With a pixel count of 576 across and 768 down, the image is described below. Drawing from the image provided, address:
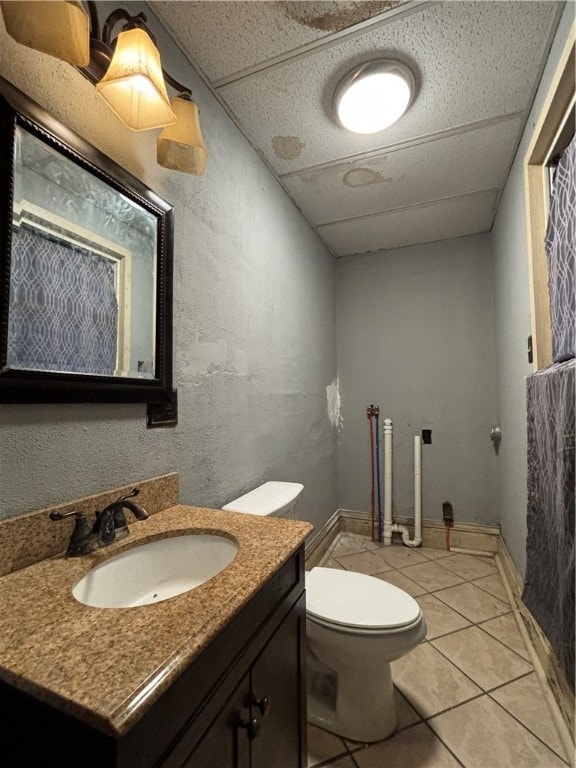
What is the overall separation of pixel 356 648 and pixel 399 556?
1.58 meters

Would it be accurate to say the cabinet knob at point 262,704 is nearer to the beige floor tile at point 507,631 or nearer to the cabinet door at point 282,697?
the cabinet door at point 282,697

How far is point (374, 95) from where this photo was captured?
1409 mm

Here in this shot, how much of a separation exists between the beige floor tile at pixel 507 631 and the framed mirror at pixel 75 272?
1908mm

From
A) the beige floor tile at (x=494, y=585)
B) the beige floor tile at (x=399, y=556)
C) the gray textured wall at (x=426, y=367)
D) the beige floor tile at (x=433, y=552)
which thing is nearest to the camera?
the beige floor tile at (x=494, y=585)

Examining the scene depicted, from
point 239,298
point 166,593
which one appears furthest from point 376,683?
point 239,298

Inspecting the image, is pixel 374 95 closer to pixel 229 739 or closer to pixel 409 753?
pixel 229 739

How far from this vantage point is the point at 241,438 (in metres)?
1.59

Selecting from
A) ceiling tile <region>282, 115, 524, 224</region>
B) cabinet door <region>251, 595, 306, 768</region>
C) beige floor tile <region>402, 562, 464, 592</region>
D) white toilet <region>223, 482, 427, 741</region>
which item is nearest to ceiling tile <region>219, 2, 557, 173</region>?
ceiling tile <region>282, 115, 524, 224</region>

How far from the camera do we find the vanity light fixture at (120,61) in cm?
70

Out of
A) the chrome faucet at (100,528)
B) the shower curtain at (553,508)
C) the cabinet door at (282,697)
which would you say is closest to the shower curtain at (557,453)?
A: the shower curtain at (553,508)

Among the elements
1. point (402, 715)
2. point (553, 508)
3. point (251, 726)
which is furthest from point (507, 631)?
point (251, 726)

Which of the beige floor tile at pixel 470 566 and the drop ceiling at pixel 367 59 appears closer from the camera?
the drop ceiling at pixel 367 59

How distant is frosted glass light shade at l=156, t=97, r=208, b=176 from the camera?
1.03 metres

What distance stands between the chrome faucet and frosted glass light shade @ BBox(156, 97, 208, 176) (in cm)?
100
